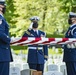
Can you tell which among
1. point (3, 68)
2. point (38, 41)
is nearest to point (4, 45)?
point (3, 68)

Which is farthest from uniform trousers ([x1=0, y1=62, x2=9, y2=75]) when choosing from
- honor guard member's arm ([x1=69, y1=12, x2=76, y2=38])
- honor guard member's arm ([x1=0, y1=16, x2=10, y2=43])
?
honor guard member's arm ([x1=69, y1=12, x2=76, y2=38])

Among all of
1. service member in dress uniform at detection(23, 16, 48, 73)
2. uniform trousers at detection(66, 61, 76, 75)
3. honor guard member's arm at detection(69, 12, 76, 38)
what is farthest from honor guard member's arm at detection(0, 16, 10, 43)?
service member in dress uniform at detection(23, 16, 48, 73)

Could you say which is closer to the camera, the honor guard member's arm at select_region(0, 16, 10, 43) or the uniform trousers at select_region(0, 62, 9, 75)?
the honor guard member's arm at select_region(0, 16, 10, 43)

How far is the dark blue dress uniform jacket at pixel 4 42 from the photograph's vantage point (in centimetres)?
747

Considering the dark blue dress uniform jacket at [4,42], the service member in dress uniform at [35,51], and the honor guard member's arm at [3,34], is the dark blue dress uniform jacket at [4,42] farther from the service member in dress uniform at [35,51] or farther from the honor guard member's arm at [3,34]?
the service member in dress uniform at [35,51]

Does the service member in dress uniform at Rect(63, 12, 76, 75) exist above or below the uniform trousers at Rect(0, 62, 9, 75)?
above

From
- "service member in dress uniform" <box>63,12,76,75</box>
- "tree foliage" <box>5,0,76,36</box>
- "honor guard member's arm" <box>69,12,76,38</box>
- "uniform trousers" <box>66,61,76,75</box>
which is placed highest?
"tree foliage" <box>5,0,76,36</box>

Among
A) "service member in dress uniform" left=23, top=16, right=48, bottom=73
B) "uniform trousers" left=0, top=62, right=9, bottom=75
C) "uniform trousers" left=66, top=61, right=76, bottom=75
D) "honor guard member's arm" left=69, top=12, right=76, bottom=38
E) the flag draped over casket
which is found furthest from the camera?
"service member in dress uniform" left=23, top=16, right=48, bottom=73

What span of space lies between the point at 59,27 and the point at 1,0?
23.2 m

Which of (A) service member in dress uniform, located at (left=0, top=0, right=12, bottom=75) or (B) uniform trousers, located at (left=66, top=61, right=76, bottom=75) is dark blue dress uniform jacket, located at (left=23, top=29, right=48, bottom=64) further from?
(A) service member in dress uniform, located at (left=0, top=0, right=12, bottom=75)

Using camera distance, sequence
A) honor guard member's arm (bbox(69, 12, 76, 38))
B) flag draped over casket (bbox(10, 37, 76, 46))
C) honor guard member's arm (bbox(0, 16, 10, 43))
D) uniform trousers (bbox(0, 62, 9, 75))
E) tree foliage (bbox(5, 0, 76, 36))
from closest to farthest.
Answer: honor guard member's arm (bbox(0, 16, 10, 43)) < uniform trousers (bbox(0, 62, 9, 75)) < flag draped over casket (bbox(10, 37, 76, 46)) < honor guard member's arm (bbox(69, 12, 76, 38)) < tree foliage (bbox(5, 0, 76, 36))

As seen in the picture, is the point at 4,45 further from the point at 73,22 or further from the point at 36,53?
the point at 36,53

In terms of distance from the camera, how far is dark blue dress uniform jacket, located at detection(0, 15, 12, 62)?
24.5ft

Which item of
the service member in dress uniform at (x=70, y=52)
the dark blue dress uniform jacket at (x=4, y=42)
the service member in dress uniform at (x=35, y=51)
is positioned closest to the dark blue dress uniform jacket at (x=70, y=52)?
the service member in dress uniform at (x=70, y=52)
